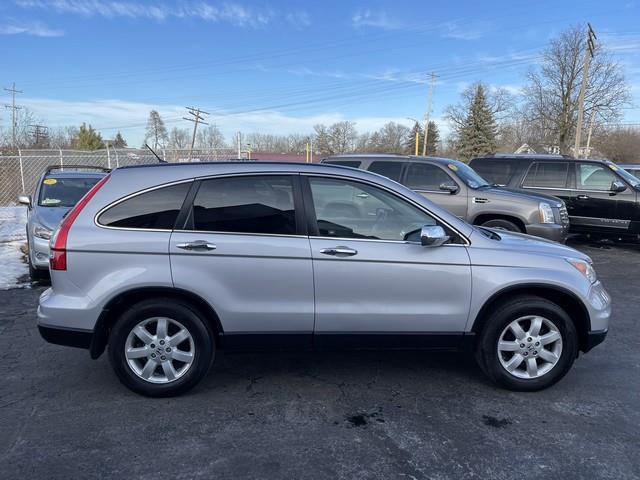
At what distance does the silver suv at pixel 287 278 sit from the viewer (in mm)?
3453

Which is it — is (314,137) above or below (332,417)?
above

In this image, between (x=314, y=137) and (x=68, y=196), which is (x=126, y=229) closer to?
(x=68, y=196)

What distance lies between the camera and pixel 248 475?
2.74 m

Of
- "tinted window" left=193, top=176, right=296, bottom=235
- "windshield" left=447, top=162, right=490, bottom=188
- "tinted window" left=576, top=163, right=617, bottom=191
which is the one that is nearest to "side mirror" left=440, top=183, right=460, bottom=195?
"windshield" left=447, top=162, right=490, bottom=188

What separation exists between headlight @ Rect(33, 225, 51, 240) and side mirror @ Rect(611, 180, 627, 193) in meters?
10.1

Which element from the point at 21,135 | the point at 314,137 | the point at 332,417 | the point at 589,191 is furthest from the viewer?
the point at 314,137

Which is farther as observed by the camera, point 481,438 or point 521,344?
point 521,344

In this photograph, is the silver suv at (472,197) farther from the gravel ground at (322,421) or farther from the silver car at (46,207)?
the silver car at (46,207)

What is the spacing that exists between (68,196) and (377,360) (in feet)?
20.9

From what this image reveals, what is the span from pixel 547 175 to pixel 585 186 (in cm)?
78

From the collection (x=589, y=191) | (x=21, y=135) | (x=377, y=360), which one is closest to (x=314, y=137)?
(x=21, y=135)

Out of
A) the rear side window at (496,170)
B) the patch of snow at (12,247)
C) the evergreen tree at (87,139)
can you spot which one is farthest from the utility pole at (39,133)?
the rear side window at (496,170)

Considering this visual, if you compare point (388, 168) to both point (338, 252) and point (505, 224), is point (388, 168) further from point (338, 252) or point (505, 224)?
point (338, 252)

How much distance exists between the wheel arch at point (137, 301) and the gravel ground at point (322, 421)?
18.8 inches
